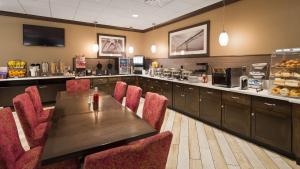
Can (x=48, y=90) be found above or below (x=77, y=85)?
below

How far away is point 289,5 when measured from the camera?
300 cm

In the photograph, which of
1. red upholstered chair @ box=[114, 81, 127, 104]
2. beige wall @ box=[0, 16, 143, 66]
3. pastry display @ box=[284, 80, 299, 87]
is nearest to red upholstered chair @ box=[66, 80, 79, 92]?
red upholstered chair @ box=[114, 81, 127, 104]

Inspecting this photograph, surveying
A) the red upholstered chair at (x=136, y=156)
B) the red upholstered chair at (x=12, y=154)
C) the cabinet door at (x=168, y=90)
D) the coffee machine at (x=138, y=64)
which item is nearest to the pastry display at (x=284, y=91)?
the red upholstered chair at (x=136, y=156)

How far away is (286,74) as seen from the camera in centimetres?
263

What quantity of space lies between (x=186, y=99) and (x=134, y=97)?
2.14 m

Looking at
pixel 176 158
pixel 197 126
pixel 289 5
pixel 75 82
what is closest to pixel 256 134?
pixel 197 126

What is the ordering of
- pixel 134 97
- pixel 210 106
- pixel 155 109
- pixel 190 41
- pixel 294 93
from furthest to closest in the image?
pixel 190 41 < pixel 210 106 < pixel 134 97 < pixel 294 93 < pixel 155 109

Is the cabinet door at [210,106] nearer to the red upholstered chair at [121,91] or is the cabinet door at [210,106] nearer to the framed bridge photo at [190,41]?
the framed bridge photo at [190,41]

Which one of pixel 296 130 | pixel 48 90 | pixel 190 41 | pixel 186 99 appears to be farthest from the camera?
pixel 48 90

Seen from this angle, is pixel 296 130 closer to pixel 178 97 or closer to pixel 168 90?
pixel 178 97

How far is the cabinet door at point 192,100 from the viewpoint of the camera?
4074mm

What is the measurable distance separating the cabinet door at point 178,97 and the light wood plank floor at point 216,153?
112cm

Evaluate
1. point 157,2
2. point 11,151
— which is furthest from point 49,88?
point 11,151

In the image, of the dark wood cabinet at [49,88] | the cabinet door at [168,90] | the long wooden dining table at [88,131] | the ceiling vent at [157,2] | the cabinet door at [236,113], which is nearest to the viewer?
the long wooden dining table at [88,131]
